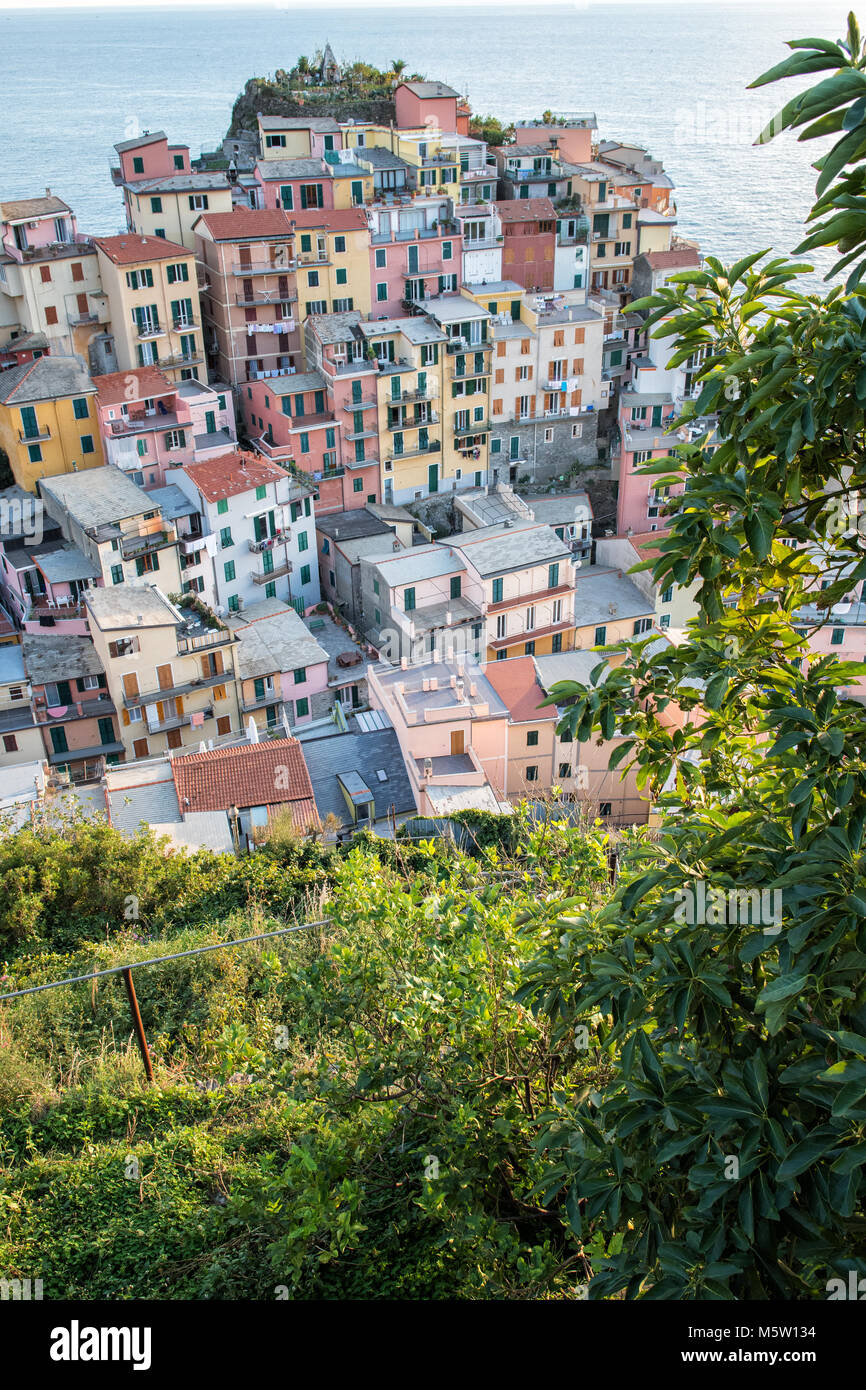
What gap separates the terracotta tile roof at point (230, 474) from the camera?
1209 inches

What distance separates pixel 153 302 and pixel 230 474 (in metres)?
8.51

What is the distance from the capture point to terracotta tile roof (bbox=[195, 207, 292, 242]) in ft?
121

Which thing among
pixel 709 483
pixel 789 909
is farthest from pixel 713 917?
pixel 709 483

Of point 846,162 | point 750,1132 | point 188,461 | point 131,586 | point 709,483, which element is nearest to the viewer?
point 846,162

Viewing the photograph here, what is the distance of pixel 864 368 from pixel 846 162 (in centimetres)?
68

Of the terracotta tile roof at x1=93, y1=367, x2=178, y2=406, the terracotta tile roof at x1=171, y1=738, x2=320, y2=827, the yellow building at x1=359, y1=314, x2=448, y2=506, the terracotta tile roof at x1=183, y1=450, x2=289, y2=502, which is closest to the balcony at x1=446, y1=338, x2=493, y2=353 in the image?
the yellow building at x1=359, y1=314, x2=448, y2=506

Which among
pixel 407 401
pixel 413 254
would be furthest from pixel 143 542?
pixel 413 254

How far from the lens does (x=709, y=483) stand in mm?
4562

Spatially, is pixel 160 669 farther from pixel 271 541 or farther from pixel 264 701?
pixel 271 541

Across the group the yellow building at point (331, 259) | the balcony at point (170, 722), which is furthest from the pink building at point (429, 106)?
the balcony at point (170, 722)

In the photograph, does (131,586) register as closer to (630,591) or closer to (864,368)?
(630,591)

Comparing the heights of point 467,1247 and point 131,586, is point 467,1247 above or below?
above

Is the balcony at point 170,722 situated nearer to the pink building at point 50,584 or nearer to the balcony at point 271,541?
the pink building at point 50,584

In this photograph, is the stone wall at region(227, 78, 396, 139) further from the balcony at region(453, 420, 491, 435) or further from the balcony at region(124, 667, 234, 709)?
the balcony at region(124, 667, 234, 709)
